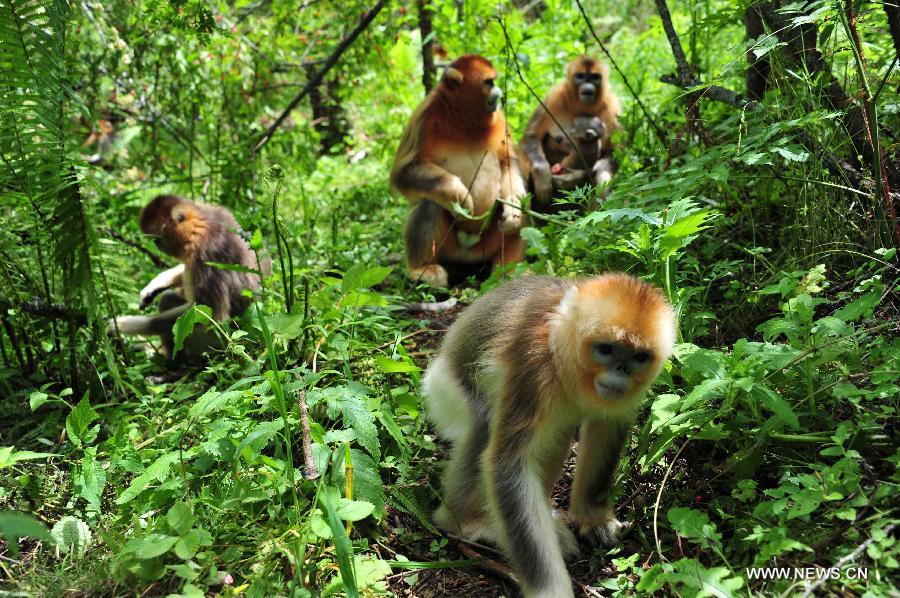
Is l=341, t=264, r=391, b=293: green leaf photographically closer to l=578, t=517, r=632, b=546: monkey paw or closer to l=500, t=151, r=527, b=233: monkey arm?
l=578, t=517, r=632, b=546: monkey paw

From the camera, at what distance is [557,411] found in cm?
287

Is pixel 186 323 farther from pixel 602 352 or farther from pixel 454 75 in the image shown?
pixel 454 75

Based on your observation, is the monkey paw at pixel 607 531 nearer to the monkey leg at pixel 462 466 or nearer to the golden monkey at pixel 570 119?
the monkey leg at pixel 462 466

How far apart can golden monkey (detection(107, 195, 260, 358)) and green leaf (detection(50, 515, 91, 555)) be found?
2350 mm

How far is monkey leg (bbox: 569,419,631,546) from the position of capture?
3088mm

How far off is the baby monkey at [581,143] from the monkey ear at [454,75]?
1.40 m

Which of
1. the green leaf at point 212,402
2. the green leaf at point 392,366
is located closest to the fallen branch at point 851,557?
the green leaf at point 392,366

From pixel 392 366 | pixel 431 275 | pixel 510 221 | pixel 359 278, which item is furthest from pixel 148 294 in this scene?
pixel 510 221

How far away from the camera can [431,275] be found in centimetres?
606

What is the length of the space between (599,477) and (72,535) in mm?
2235

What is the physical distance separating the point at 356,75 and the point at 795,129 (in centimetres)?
539

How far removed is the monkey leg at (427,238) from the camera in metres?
6.13

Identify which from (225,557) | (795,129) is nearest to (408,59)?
(795,129)

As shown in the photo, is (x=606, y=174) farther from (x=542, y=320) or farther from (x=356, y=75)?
(x=542, y=320)
